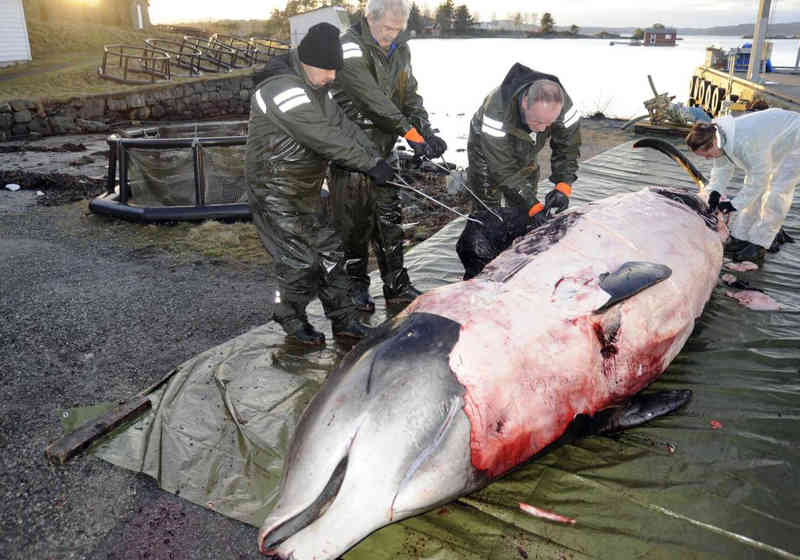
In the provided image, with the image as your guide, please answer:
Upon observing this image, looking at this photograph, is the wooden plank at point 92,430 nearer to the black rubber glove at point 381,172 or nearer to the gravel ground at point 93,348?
the gravel ground at point 93,348

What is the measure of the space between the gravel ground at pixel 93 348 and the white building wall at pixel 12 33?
673 inches

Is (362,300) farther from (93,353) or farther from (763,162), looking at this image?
(763,162)

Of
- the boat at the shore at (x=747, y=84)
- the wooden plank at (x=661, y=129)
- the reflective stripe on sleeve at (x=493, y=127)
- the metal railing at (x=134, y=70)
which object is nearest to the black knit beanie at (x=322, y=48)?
the reflective stripe on sleeve at (x=493, y=127)

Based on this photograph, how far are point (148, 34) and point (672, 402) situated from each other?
3559cm

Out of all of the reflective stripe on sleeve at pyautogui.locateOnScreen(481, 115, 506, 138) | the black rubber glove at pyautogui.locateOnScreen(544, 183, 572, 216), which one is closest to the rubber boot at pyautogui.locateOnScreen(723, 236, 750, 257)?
the black rubber glove at pyautogui.locateOnScreen(544, 183, 572, 216)

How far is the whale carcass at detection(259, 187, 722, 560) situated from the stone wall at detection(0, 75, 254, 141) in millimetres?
14029

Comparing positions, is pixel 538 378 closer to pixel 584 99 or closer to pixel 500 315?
pixel 500 315

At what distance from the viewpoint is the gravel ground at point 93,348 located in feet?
8.80

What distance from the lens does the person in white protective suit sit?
16.9 ft

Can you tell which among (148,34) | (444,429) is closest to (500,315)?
(444,429)

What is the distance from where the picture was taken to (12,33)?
2141cm

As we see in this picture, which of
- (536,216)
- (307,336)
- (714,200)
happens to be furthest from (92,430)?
(714,200)

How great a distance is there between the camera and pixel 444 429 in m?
2.24

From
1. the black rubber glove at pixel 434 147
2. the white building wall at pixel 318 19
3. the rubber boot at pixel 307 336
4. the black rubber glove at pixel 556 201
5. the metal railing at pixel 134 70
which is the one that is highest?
the white building wall at pixel 318 19
